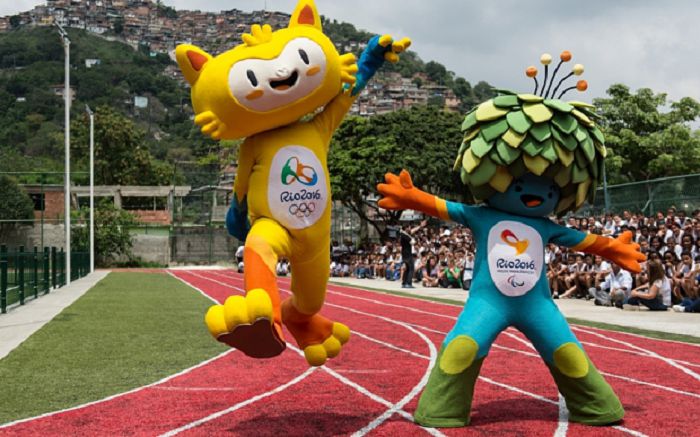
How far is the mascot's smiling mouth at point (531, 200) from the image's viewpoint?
272 inches

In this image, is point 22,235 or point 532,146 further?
point 22,235

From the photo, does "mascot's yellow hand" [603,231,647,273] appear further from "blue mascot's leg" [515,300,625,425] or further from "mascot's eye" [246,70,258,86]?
"mascot's eye" [246,70,258,86]

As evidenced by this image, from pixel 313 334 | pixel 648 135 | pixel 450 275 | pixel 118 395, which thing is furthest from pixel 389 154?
pixel 313 334

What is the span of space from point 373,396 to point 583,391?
194cm

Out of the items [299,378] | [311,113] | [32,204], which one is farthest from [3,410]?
[32,204]

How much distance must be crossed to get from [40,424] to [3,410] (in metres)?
0.79

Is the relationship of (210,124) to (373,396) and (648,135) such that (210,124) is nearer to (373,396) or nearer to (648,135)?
(373,396)

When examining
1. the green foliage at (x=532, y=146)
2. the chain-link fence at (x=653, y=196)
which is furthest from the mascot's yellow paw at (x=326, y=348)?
the chain-link fence at (x=653, y=196)

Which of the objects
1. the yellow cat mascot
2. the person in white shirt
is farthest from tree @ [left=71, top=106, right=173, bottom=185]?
the yellow cat mascot

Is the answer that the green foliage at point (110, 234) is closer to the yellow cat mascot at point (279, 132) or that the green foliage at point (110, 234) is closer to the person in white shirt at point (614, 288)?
the person in white shirt at point (614, 288)

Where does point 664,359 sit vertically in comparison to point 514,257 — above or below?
below

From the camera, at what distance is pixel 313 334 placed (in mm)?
6695

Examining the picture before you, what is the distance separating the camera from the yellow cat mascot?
19.8 feet

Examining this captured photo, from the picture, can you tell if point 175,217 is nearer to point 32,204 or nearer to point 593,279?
point 32,204
